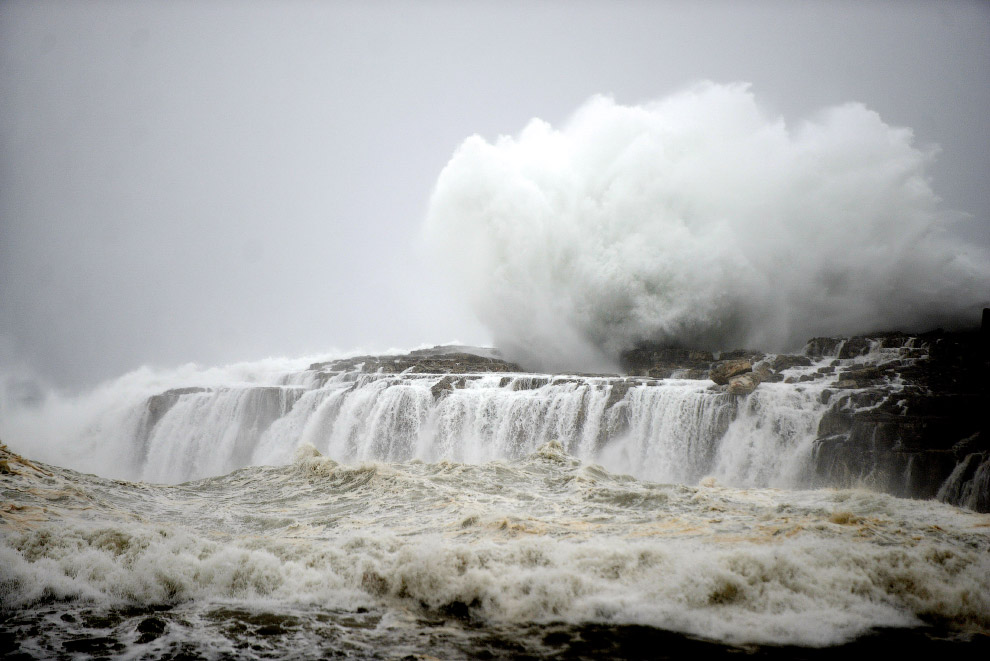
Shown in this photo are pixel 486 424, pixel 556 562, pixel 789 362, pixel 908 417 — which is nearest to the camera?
pixel 556 562

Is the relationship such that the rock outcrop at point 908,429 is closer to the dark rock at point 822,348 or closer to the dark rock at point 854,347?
the dark rock at point 854,347

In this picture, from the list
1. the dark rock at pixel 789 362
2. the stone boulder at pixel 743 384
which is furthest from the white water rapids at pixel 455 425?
the dark rock at pixel 789 362

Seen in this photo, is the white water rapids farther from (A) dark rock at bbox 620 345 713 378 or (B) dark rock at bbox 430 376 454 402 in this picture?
(A) dark rock at bbox 620 345 713 378

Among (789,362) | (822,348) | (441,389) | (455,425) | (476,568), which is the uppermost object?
(822,348)

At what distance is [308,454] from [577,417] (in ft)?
24.6

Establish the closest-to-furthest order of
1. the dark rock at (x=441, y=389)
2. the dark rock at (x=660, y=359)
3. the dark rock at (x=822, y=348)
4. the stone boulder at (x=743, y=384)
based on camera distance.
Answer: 1. the stone boulder at (x=743, y=384)
2. the dark rock at (x=822, y=348)
3. the dark rock at (x=441, y=389)
4. the dark rock at (x=660, y=359)

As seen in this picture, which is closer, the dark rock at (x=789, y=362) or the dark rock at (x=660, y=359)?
the dark rock at (x=789, y=362)

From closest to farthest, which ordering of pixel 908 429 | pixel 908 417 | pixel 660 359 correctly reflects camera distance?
pixel 908 429
pixel 908 417
pixel 660 359

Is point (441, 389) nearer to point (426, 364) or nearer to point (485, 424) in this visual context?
point (485, 424)

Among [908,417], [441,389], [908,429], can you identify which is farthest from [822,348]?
[441,389]

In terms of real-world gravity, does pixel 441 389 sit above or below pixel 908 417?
below

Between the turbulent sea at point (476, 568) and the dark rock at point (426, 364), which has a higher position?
the dark rock at point (426, 364)

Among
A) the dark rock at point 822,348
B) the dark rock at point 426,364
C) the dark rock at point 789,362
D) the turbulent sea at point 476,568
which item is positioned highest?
the dark rock at point 822,348

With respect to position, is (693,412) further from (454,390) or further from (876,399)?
(454,390)
